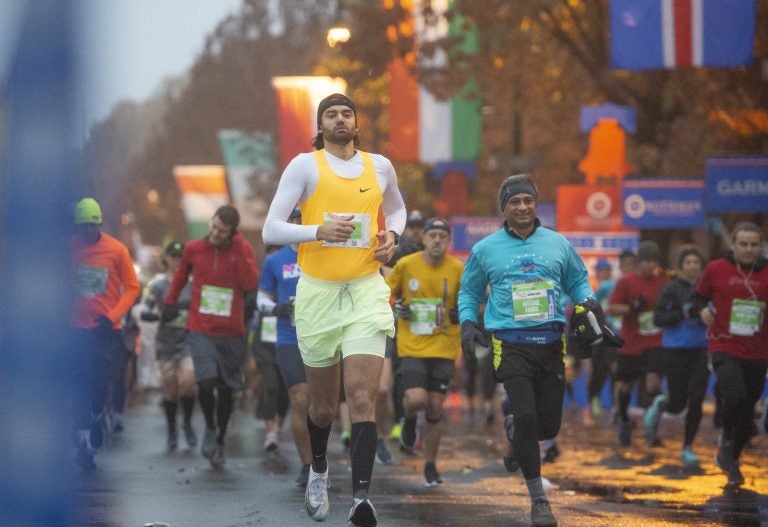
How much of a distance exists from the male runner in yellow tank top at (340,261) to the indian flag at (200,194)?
4044 cm

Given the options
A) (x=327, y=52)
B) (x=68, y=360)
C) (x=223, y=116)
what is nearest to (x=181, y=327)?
(x=68, y=360)

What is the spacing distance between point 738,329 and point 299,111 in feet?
70.1

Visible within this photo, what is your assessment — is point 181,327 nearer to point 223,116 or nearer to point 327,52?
point 327,52

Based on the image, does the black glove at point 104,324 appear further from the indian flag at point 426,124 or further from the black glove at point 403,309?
the indian flag at point 426,124

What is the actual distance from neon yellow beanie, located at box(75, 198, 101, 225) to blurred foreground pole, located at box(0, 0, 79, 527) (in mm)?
112

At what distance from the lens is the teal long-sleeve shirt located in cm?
823

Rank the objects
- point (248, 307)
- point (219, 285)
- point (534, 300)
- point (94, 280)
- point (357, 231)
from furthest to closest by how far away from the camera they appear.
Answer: point (248, 307)
point (219, 285)
point (94, 280)
point (534, 300)
point (357, 231)

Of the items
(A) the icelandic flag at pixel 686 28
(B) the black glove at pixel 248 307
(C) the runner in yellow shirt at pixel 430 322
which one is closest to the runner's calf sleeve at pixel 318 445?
(C) the runner in yellow shirt at pixel 430 322

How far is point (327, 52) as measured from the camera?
4878cm

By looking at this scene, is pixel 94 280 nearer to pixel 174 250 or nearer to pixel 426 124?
pixel 174 250

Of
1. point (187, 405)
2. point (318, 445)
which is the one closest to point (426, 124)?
point (187, 405)

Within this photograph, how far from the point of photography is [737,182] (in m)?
19.2

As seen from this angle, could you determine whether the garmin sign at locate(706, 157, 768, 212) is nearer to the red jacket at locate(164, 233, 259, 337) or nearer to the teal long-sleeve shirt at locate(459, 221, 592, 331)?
the red jacket at locate(164, 233, 259, 337)

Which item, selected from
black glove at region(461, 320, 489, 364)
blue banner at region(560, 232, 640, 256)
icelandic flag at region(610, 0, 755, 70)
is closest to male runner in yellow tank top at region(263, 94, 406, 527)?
black glove at region(461, 320, 489, 364)
